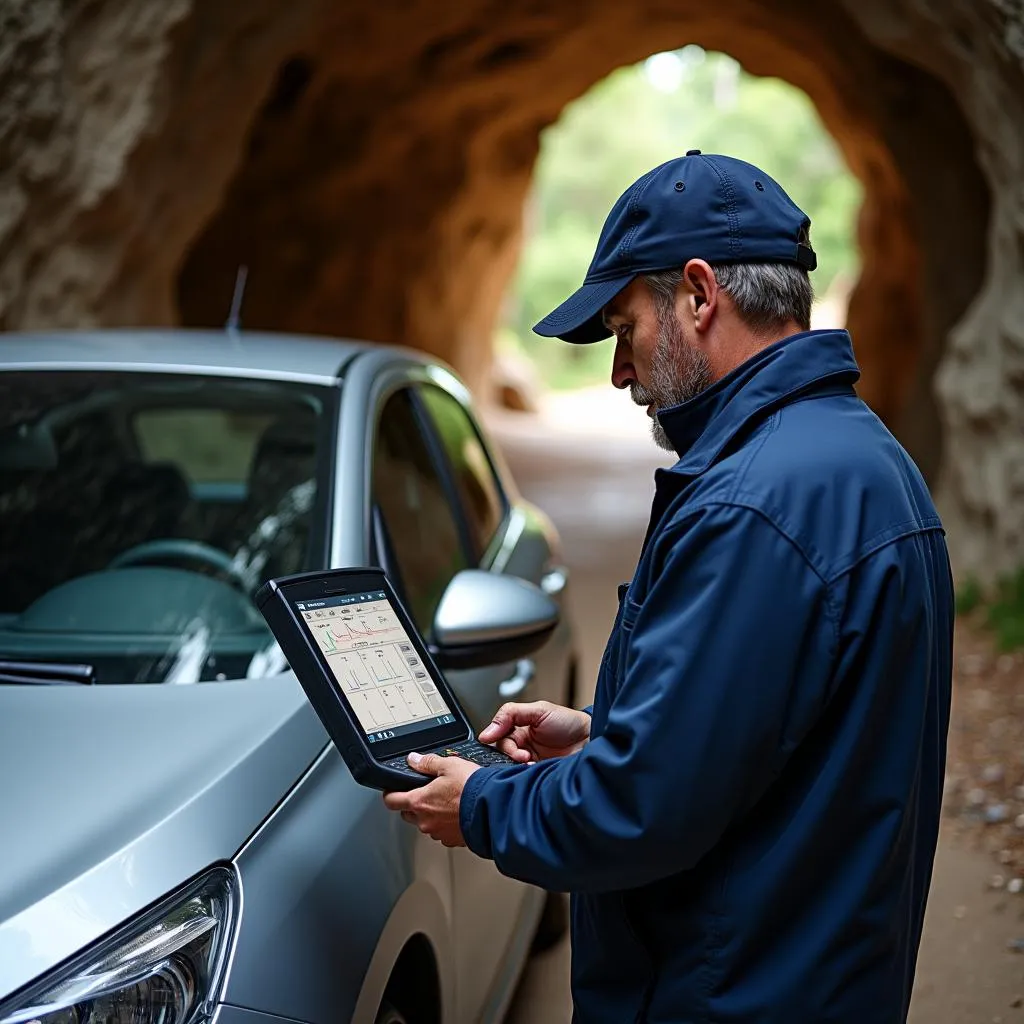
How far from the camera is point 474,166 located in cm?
1473

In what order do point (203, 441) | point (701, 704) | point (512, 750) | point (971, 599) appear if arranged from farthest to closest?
point (203, 441) < point (971, 599) < point (512, 750) < point (701, 704)

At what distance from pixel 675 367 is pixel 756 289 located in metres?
0.13

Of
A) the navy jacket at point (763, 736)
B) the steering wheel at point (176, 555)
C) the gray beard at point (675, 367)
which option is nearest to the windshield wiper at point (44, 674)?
the steering wheel at point (176, 555)

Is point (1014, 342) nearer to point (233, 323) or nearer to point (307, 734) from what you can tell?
point (233, 323)

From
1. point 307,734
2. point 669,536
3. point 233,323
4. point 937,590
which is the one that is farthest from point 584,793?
point 233,323

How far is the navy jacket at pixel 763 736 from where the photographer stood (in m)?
1.39

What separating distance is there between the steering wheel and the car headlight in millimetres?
1150

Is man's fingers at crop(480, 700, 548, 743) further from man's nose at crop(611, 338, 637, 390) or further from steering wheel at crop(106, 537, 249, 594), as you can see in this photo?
steering wheel at crop(106, 537, 249, 594)

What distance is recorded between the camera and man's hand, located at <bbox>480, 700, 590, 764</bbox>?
6.14 ft

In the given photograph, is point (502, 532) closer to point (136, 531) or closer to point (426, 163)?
point (136, 531)

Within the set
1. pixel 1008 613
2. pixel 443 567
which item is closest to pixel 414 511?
pixel 443 567

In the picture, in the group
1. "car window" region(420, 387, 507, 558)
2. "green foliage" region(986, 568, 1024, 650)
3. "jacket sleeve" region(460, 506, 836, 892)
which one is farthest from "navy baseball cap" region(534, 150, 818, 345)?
"green foliage" region(986, 568, 1024, 650)

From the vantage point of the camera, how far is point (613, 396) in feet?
102

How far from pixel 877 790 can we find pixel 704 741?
25 centimetres
